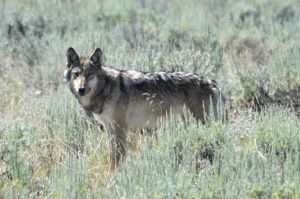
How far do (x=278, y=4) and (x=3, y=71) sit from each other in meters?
9.54

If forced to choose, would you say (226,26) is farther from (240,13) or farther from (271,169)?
(271,169)

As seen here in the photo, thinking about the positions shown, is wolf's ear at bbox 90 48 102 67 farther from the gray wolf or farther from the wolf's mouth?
the wolf's mouth

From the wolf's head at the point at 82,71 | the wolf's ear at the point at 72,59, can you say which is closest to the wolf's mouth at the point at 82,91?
the wolf's head at the point at 82,71

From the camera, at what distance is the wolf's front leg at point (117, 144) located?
612cm

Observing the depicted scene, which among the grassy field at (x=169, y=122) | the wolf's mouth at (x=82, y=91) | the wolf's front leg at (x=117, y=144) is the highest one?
the wolf's mouth at (x=82, y=91)

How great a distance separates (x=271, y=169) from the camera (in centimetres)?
450

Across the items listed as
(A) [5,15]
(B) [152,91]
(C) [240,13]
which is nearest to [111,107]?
(B) [152,91]

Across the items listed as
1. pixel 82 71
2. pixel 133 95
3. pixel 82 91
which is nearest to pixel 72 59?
pixel 82 71

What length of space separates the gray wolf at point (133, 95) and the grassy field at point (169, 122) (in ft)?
0.73

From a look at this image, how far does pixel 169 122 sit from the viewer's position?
644 centimetres

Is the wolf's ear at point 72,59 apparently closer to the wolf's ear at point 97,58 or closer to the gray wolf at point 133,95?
the gray wolf at point 133,95

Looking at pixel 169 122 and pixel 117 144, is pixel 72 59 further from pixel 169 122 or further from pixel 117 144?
pixel 169 122

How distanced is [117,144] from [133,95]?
0.58 meters

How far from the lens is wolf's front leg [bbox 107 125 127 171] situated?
6121 millimetres
